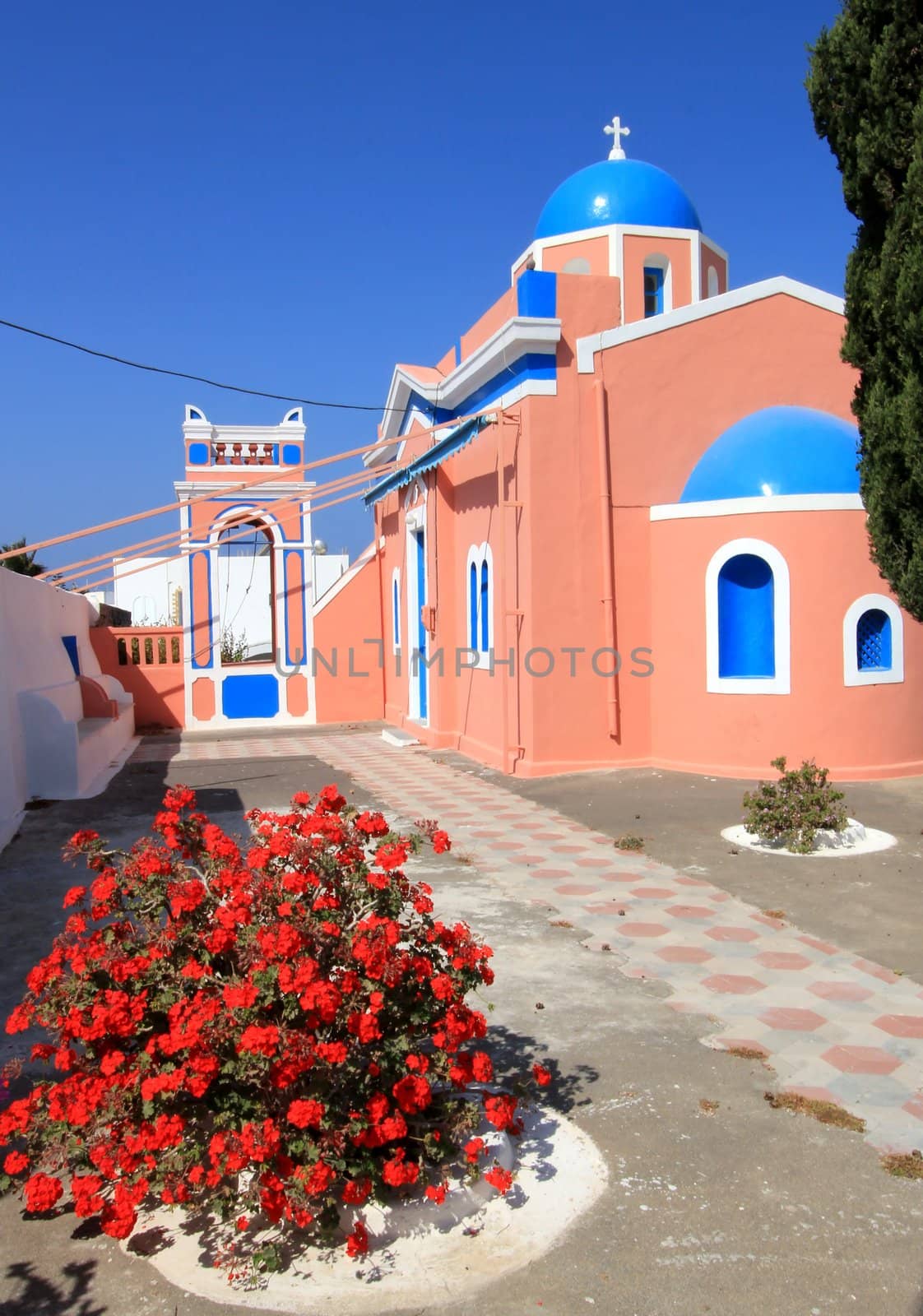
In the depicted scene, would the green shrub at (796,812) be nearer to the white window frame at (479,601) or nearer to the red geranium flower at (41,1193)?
the white window frame at (479,601)

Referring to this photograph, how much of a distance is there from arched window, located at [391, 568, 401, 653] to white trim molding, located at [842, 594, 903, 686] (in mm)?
9114

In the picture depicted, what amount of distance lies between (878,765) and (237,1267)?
9.49 m

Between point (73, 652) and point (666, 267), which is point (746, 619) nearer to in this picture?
point (666, 267)

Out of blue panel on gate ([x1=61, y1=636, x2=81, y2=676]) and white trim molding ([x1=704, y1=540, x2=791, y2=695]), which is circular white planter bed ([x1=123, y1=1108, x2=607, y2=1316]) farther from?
blue panel on gate ([x1=61, y1=636, x2=81, y2=676])

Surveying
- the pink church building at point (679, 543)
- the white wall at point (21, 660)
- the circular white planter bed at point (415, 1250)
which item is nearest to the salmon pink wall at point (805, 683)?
the pink church building at point (679, 543)

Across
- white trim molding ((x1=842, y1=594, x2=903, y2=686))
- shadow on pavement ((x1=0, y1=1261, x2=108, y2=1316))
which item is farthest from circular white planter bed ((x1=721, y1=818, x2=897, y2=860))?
shadow on pavement ((x1=0, y1=1261, x2=108, y2=1316))

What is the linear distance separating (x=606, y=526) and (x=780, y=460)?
197cm

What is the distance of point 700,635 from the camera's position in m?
11.5

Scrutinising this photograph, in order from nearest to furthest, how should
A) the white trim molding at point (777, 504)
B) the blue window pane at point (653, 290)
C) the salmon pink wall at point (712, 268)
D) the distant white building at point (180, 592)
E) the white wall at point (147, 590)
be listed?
the white trim molding at point (777, 504) → the blue window pane at point (653, 290) → the salmon pink wall at point (712, 268) → the distant white building at point (180, 592) → the white wall at point (147, 590)

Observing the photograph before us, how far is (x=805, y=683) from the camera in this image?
10.9m

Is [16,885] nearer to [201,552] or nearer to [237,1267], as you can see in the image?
[237,1267]

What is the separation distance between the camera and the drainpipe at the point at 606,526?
11594 millimetres

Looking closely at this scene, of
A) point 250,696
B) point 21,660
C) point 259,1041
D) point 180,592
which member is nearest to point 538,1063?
point 259,1041

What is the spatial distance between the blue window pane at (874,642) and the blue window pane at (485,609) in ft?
14.7
